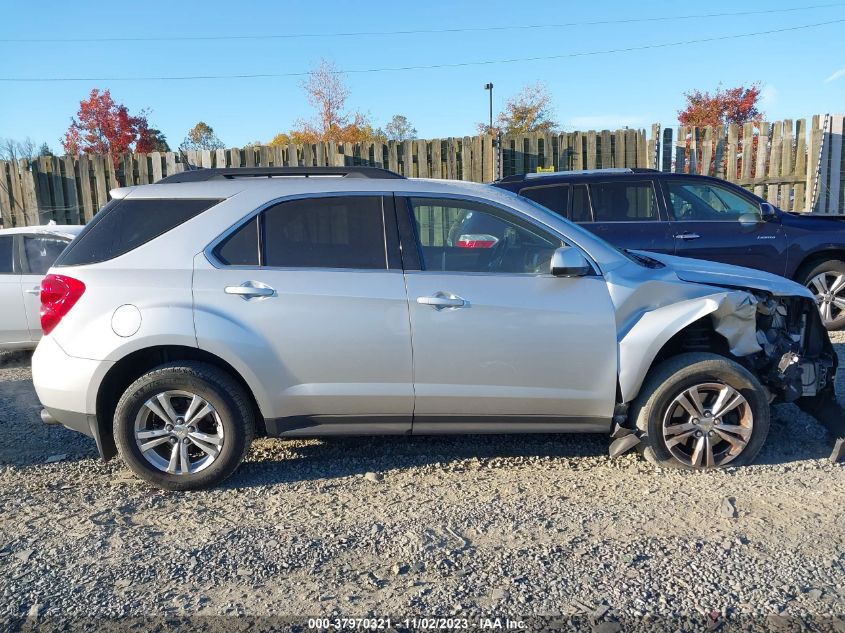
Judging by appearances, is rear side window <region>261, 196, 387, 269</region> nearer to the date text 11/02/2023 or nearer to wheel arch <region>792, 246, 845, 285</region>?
the date text 11/02/2023

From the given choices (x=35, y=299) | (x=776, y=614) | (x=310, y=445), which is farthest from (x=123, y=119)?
(x=776, y=614)

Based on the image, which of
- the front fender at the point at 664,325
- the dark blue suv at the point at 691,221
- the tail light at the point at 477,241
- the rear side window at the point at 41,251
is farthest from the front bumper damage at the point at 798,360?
the rear side window at the point at 41,251

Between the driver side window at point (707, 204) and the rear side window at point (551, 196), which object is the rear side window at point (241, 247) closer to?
Result: the rear side window at point (551, 196)

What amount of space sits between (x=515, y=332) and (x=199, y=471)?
206 centimetres

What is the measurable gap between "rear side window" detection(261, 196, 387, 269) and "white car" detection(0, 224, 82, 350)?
4.14 m

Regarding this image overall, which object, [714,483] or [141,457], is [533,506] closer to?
[714,483]

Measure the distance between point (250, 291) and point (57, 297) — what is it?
1.15 m

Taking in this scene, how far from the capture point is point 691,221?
7855 mm

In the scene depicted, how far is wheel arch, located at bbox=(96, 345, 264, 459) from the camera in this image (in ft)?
13.9

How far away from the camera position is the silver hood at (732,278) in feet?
15.0

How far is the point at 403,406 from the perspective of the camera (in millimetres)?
4250

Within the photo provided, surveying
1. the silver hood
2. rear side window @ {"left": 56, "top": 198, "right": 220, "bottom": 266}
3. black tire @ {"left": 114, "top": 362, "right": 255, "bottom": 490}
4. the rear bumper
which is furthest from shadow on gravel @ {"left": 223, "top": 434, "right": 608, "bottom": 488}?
rear side window @ {"left": 56, "top": 198, "right": 220, "bottom": 266}

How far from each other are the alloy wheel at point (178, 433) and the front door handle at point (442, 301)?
140cm

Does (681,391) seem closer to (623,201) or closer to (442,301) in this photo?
(442,301)
